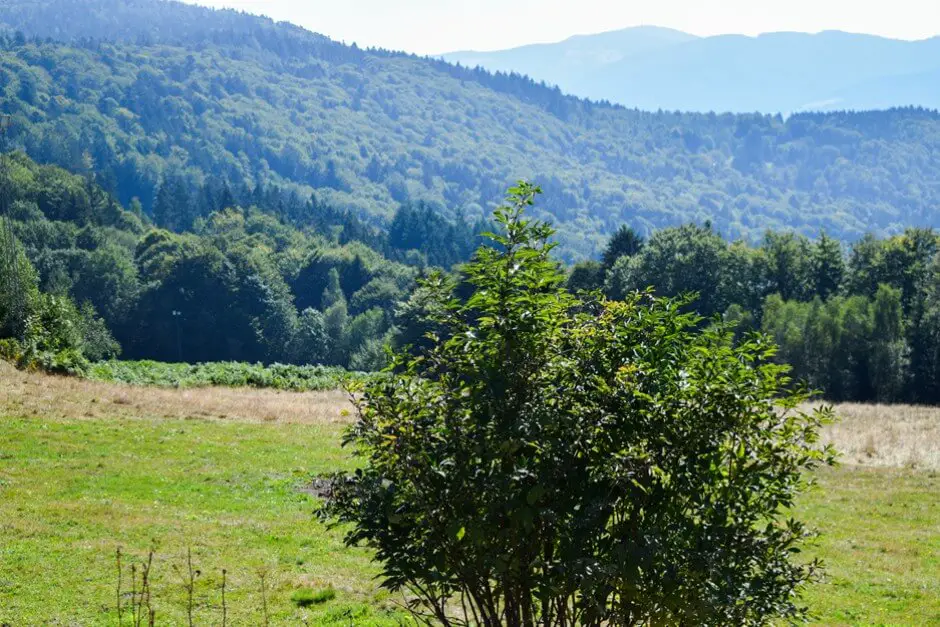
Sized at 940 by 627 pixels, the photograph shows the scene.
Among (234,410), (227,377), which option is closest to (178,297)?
(227,377)

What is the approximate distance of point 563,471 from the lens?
25.9 ft

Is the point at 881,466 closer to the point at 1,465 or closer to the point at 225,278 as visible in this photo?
the point at 1,465

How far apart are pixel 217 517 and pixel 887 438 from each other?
33.6 m

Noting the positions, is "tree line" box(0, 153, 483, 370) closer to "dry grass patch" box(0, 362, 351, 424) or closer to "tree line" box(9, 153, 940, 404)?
"tree line" box(9, 153, 940, 404)

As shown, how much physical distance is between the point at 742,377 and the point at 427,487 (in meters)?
2.86

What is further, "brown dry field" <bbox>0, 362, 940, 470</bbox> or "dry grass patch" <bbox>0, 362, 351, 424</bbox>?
"brown dry field" <bbox>0, 362, 940, 470</bbox>

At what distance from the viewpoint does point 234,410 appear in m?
45.0

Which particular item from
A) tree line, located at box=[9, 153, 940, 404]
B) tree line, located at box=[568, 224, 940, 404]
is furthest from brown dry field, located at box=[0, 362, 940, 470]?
tree line, located at box=[568, 224, 940, 404]

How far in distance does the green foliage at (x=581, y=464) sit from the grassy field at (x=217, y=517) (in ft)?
9.97

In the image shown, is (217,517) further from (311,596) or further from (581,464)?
(581,464)

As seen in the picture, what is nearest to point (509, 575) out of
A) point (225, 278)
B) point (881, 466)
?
point (881, 466)

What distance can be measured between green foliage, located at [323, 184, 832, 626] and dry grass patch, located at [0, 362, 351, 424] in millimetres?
26778

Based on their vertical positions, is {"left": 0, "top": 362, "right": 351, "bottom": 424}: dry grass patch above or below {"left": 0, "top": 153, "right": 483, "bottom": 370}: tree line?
above

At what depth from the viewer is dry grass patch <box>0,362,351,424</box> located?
36.9 m
